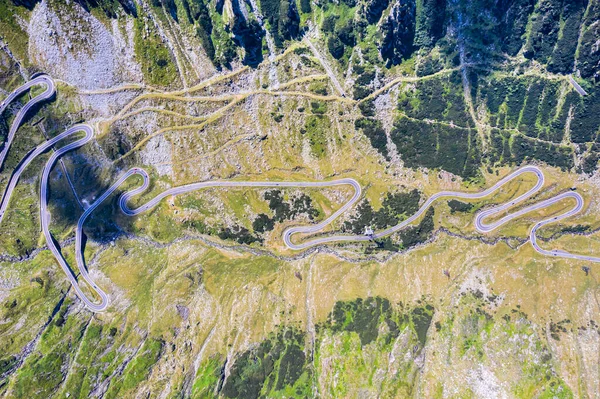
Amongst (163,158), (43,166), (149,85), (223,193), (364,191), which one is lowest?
(364,191)

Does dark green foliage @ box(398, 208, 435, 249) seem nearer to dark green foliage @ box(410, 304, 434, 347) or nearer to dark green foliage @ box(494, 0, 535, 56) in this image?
dark green foliage @ box(410, 304, 434, 347)

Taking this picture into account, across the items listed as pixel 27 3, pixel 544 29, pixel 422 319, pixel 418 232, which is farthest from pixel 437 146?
pixel 27 3

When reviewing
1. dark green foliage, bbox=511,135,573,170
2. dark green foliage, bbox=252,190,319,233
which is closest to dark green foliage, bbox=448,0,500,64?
dark green foliage, bbox=511,135,573,170

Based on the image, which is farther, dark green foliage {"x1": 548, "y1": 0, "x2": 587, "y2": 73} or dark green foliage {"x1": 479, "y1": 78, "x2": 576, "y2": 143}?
dark green foliage {"x1": 479, "y1": 78, "x2": 576, "y2": 143}

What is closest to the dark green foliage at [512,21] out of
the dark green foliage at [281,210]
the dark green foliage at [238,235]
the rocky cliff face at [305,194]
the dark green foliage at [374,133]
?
the rocky cliff face at [305,194]

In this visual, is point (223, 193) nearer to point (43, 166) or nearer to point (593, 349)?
point (43, 166)

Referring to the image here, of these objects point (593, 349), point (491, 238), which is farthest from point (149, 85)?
→ point (593, 349)
